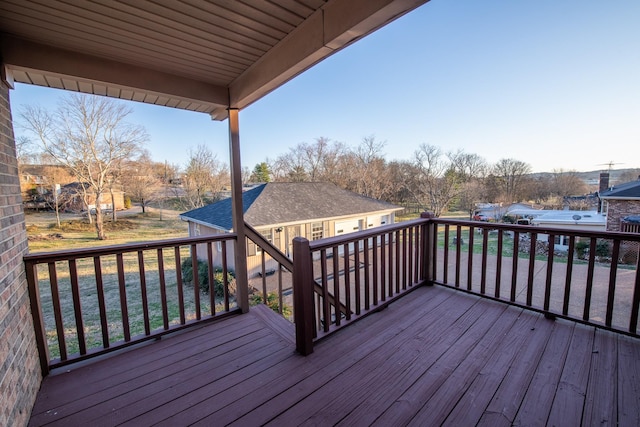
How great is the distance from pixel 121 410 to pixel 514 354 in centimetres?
265

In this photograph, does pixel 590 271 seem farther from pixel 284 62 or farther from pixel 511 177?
pixel 511 177

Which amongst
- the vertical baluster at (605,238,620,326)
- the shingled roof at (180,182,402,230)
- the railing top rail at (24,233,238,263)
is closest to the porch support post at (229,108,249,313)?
the railing top rail at (24,233,238,263)

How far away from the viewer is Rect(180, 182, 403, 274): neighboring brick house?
10977mm

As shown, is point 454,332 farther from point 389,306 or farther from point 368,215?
point 368,215

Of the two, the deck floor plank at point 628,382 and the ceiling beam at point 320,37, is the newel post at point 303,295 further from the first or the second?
the deck floor plank at point 628,382

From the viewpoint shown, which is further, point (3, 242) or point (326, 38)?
point (326, 38)

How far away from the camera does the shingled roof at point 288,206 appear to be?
1120 cm

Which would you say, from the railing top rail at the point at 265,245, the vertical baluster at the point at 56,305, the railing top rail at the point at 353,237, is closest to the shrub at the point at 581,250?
the railing top rail at the point at 353,237

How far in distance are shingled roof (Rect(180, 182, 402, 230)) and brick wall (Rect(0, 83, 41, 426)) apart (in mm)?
7959

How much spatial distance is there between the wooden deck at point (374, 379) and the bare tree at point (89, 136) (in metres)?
16.3

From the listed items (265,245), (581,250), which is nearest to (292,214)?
(265,245)

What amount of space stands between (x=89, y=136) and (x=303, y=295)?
17455 millimetres

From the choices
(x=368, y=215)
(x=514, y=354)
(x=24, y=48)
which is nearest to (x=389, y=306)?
(x=514, y=354)

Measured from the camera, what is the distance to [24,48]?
177 centimetres
